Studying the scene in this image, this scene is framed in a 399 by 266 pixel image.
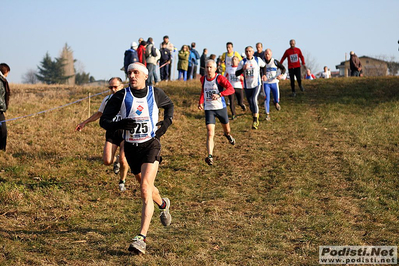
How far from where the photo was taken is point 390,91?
842 inches

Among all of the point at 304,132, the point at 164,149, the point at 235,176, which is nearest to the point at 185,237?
the point at 235,176

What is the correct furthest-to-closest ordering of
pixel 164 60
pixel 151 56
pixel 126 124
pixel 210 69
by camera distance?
1. pixel 164 60
2. pixel 151 56
3. pixel 210 69
4. pixel 126 124

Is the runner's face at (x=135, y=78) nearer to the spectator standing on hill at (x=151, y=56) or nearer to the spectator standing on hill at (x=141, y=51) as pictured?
the spectator standing on hill at (x=141, y=51)

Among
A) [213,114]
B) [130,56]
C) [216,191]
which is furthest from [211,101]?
[130,56]

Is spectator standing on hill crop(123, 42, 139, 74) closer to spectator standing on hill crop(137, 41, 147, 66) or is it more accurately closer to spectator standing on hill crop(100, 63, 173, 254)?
spectator standing on hill crop(137, 41, 147, 66)

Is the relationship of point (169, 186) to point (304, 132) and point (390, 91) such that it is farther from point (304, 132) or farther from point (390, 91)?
point (390, 91)

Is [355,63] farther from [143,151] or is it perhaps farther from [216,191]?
[143,151]

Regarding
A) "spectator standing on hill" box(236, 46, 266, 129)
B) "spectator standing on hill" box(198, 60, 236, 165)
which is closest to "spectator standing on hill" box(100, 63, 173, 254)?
"spectator standing on hill" box(198, 60, 236, 165)

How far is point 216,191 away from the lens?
10.1 m

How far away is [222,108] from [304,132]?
5.49 metres

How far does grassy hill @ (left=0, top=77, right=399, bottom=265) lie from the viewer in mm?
6531

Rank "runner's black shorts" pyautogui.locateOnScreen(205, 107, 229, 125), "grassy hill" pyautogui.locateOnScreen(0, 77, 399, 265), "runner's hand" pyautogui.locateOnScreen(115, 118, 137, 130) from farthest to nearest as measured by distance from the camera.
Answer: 1. "runner's black shorts" pyautogui.locateOnScreen(205, 107, 229, 125)
2. "grassy hill" pyautogui.locateOnScreen(0, 77, 399, 265)
3. "runner's hand" pyautogui.locateOnScreen(115, 118, 137, 130)

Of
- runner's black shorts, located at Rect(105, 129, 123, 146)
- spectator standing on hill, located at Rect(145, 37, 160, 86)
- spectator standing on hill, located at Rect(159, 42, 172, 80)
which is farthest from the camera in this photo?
spectator standing on hill, located at Rect(159, 42, 172, 80)

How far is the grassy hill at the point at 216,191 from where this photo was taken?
21.4 ft
